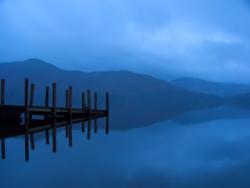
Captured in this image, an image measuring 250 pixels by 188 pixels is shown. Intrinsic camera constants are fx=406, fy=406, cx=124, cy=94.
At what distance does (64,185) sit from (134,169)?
6057mm

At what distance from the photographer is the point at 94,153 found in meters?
39.8

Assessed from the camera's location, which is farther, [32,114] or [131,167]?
[131,167]

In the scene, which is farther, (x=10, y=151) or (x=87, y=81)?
(x=87, y=81)

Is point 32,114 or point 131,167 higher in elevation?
point 32,114

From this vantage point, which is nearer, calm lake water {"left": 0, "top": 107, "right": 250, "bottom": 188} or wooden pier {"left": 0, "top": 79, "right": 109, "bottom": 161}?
wooden pier {"left": 0, "top": 79, "right": 109, "bottom": 161}

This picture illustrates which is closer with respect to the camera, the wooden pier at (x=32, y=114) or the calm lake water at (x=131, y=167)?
the wooden pier at (x=32, y=114)

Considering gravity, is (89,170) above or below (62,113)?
below

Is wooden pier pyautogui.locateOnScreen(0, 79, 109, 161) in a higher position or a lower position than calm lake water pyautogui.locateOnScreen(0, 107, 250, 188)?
higher

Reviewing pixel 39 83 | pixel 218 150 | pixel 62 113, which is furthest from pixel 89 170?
pixel 39 83

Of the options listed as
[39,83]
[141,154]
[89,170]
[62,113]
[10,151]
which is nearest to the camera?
[62,113]

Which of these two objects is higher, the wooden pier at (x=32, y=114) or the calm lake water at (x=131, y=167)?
the wooden pier at (x=32, y=114)

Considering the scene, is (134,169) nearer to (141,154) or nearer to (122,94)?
Result: (141,154)

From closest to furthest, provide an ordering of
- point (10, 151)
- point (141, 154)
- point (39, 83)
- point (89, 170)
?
point (89, 170) → point (141, 154) → point (10, 151) → point (39, 83)

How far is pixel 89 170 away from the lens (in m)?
31.7
